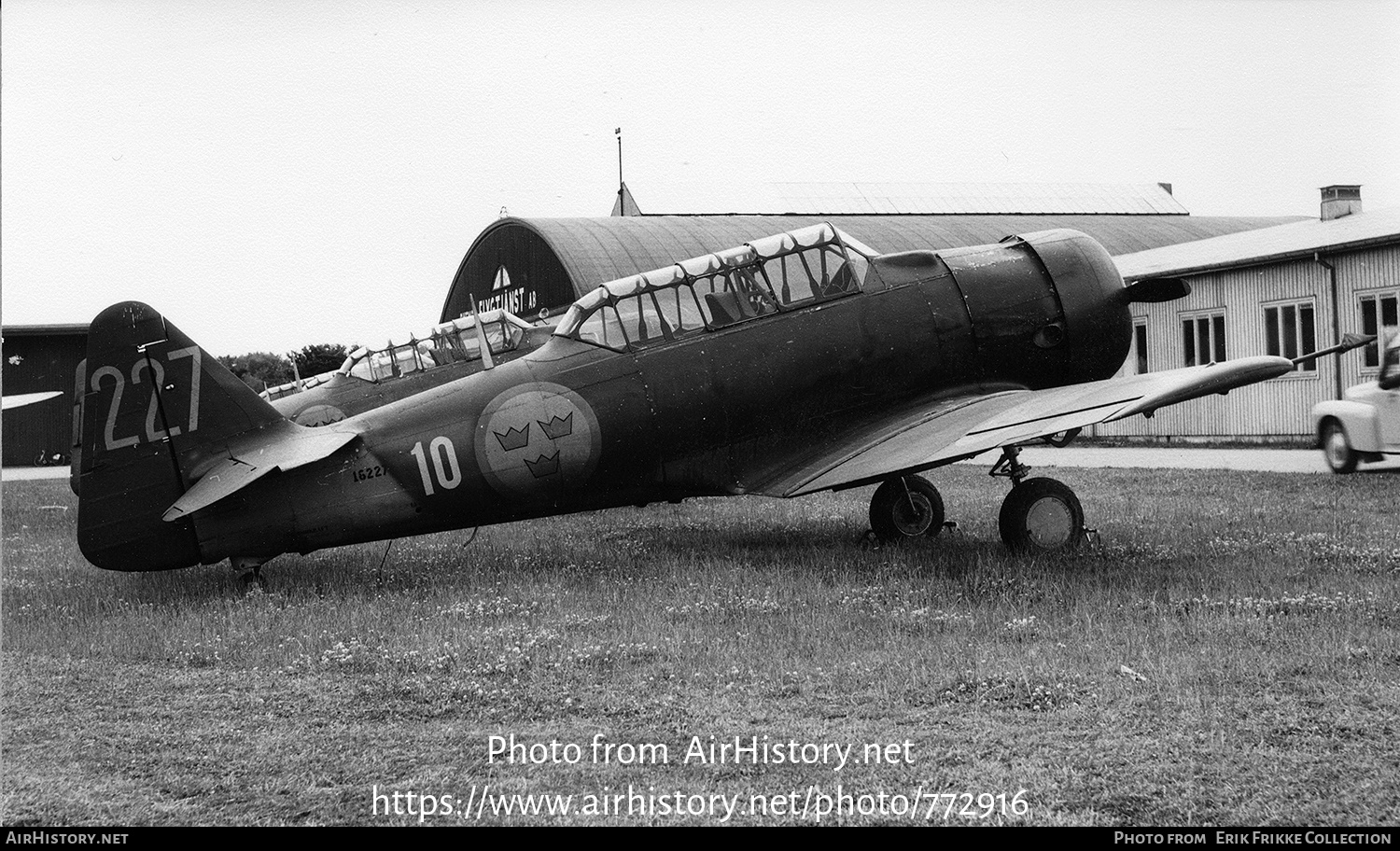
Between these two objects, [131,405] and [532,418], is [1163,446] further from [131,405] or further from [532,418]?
[131,405]

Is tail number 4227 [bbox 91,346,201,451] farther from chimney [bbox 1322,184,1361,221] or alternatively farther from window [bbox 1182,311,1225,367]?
chimney [bbox 1322,184,1361,221]

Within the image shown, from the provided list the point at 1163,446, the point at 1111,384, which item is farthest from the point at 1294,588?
the point at 1163,446

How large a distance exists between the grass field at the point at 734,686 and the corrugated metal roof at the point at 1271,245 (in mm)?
13019

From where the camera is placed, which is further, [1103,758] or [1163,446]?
[1163,446]

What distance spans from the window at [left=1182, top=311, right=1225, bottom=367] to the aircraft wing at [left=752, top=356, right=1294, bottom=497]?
15.9 m

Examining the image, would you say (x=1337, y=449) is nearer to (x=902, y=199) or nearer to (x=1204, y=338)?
(x=1204, y=338)

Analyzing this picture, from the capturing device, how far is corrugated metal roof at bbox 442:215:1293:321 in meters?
30.1

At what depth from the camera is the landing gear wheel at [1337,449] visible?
630 inches

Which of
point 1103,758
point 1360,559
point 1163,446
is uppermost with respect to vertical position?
point 1103,758

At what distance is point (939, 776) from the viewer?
14.6 ft

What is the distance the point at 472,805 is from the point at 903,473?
529 centimetres

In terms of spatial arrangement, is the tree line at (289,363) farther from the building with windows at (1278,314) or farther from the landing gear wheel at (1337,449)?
the landing gear wheel at (1337,449)

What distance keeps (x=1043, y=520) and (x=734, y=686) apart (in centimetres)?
425

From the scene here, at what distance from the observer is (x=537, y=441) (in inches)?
362
